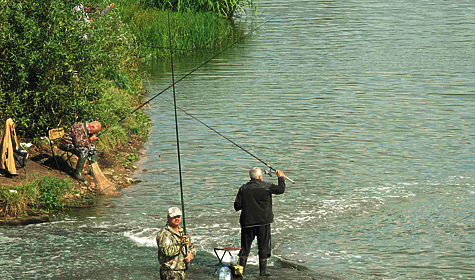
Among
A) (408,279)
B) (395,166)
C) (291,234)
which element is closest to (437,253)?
(408,279)

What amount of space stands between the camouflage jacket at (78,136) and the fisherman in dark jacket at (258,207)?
19.4ft

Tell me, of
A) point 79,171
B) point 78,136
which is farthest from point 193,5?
point 78,136

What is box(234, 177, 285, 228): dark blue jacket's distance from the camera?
1263 centimetres

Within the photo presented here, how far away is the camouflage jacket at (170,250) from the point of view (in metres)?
10.4

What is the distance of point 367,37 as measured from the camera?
137ft

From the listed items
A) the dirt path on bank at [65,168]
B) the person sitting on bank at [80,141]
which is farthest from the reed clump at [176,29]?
the person sitting on bank at [80,141]

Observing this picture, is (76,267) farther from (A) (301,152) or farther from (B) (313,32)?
(B) (313,32)

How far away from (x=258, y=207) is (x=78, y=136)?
623 centimetres

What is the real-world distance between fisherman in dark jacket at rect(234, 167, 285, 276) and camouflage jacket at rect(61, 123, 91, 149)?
19.4 ft

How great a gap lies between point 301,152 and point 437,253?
25.5 ft

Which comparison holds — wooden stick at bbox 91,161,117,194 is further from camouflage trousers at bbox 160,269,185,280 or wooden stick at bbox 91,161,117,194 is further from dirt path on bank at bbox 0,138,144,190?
camouflage trousers at bbox 160,269,185,280

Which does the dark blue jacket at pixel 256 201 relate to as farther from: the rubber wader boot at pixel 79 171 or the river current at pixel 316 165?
the rubber wader boot at pixel 79 171

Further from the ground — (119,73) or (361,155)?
(119,73)

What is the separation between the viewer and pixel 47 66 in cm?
1881
